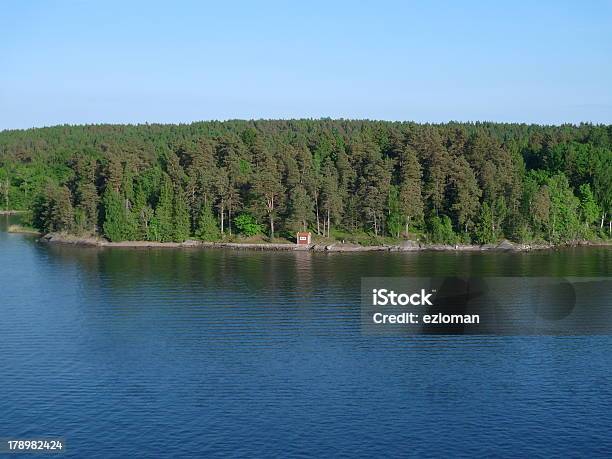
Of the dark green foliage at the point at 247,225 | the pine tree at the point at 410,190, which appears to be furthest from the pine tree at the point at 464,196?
the dark green foliage at the point at 247,225

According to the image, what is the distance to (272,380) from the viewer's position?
126ft

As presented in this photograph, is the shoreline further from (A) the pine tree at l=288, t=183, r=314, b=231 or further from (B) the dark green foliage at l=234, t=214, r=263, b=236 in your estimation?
(A) the pine tree at l=288, t=183, r=314, b=231

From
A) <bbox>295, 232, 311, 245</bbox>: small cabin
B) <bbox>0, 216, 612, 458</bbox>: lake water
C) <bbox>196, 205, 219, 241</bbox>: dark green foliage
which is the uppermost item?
<bbox>196, 205, 219, 241</bbox>: dark green foliage

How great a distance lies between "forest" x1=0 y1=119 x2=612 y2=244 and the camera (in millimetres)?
93250

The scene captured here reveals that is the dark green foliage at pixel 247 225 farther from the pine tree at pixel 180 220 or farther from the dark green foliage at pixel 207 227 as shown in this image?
the pine tree at pixel 180 220

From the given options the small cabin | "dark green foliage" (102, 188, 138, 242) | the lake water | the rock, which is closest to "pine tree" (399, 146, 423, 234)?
the rock

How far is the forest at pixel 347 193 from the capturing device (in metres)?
93.2

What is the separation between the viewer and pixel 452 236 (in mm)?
91750

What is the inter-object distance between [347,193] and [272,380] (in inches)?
2416

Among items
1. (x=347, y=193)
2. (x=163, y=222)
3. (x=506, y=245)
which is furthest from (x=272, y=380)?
(x=347, y=193)

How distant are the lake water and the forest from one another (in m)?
32.5

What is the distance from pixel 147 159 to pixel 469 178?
152ft

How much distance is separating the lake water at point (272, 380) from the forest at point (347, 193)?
1281 inches

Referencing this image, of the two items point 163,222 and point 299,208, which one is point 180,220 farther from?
point 299,208
